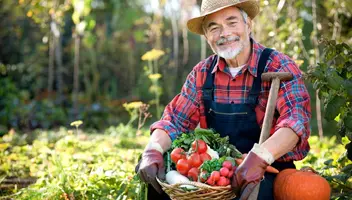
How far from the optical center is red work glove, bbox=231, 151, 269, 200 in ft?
8.50

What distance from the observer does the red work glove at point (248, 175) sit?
2590mm

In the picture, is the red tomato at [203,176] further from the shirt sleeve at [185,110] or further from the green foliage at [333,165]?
the green foliage at [333,165]

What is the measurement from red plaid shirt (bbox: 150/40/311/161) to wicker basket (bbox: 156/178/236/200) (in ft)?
1.56

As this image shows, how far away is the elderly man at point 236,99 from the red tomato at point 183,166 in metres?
0.19

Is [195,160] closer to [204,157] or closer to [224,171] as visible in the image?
[204,157]

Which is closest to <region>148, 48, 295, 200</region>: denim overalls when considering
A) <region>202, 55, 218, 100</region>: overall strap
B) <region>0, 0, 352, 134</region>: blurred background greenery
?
<region>202, 55, 218, 100</region>: overall strap

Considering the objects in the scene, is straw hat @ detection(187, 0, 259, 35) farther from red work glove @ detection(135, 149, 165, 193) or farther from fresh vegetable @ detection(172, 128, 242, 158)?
red work glove @ detection(135, 149, 165, 193)

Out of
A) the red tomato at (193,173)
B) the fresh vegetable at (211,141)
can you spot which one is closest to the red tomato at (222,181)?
the red tomato at (193,173)

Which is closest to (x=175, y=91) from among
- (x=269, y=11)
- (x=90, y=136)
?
(x=90, y=136)

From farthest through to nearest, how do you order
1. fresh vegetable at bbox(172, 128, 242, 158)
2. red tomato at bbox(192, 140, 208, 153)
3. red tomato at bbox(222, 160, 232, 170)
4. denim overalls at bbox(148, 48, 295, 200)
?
denim overalls at bbox(148, 48, 295, 200), fresh vegetable at bbox(172, 128, 242, 158), red tomato at bbox(192, 140, 208, 153), red tomato at bbox(222, 160, 232, 170)

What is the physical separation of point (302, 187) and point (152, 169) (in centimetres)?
77

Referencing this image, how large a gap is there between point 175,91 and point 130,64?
45.9 inches

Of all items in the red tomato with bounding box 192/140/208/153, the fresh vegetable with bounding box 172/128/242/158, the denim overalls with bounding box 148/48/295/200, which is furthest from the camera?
the denim overalls with bounding box 148/48/295/200

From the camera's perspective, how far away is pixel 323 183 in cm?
288
